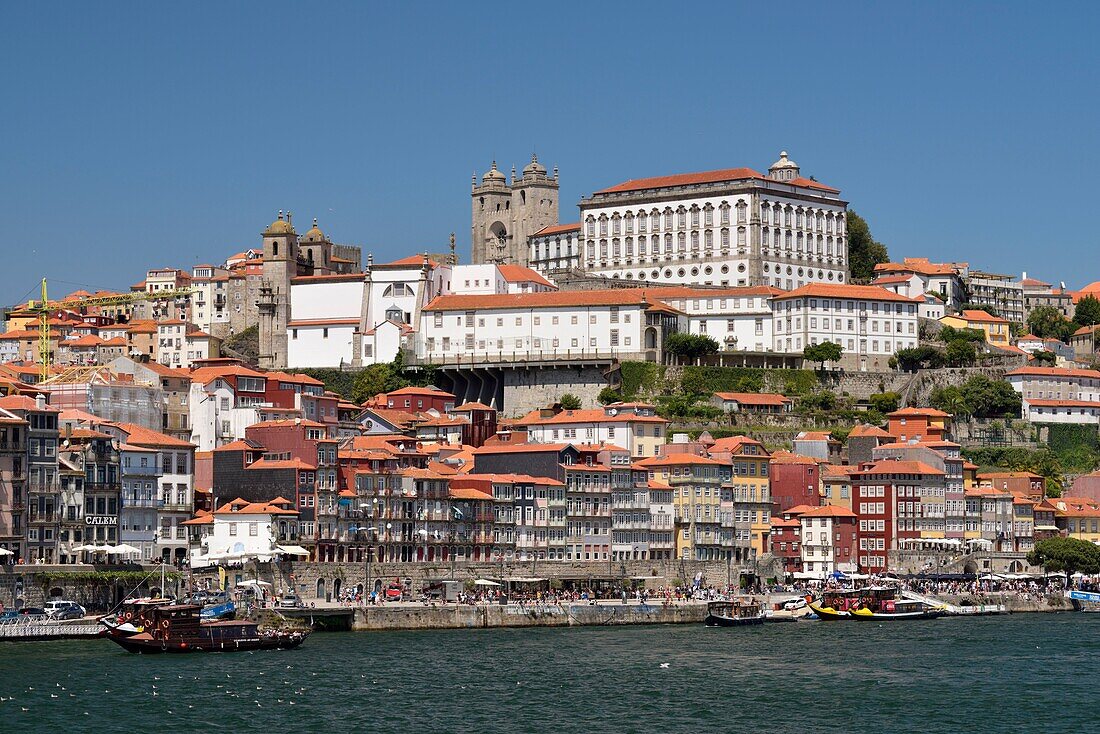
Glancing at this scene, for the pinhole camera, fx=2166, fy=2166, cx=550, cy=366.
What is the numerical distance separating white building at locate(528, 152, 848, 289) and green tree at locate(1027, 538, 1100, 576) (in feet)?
111

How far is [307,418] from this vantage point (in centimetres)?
10594

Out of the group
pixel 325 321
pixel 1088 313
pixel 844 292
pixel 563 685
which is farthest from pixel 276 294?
pixel 563 685

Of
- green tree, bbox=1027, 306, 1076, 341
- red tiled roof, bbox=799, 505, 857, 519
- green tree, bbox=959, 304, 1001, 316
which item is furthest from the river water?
green tree, bbox=959, 304, 1001, 316

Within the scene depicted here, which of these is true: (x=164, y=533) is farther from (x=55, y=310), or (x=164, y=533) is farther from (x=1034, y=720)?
(x=55, y=310)

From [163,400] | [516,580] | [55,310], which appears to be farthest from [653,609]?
[55,310]

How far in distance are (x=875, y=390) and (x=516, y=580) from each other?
141 feet

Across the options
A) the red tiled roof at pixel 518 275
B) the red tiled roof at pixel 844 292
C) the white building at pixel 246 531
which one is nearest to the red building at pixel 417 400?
the red tiled roof at pixel 518 275

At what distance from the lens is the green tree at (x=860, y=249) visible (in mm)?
152125

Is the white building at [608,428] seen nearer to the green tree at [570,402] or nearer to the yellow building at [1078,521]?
the green tree at [570,402]

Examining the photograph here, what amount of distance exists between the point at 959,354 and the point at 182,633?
231 ft

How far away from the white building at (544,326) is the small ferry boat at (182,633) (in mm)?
50274

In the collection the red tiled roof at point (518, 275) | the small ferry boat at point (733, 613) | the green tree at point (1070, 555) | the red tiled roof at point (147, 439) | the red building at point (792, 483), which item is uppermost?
the red tiled roof at point (518, 275)

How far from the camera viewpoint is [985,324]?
484ft

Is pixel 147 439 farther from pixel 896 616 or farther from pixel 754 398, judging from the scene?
pixel 754 398
